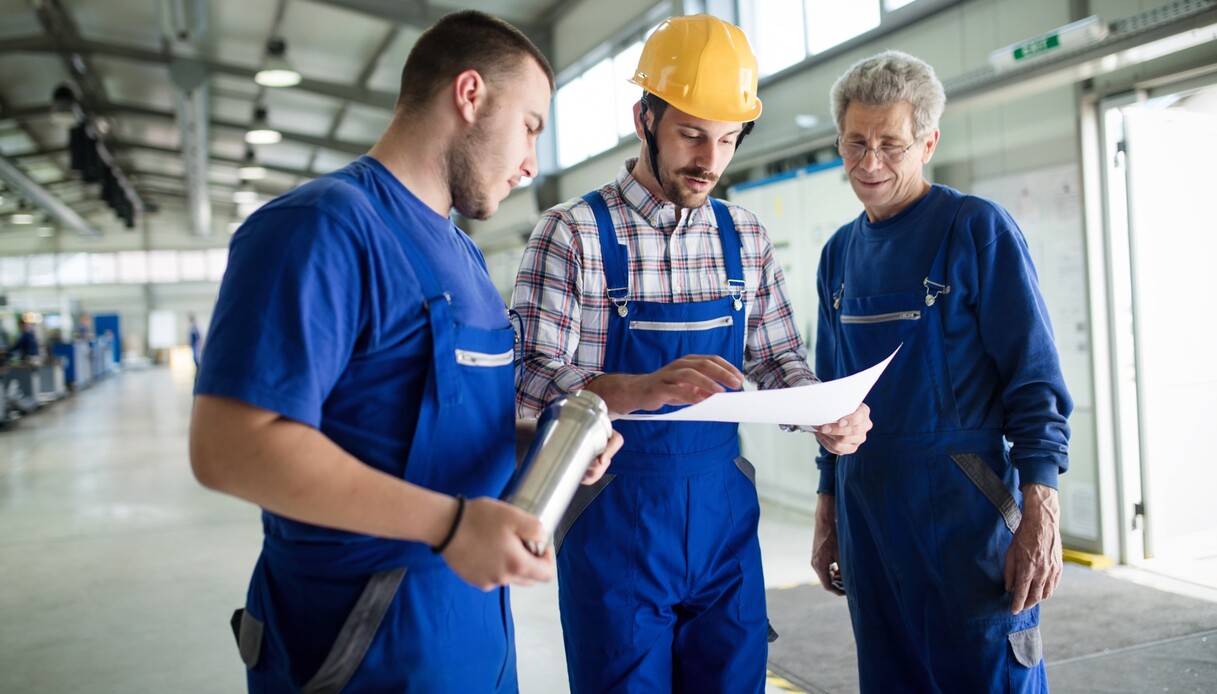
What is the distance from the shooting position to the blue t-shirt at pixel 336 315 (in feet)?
3.38

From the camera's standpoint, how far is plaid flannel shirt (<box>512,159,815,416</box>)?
1.79 meters

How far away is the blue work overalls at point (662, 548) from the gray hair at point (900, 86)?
64 centimetres

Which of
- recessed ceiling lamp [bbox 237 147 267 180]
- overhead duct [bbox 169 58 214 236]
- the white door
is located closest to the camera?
the white door

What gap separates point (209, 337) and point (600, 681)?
3.58ft

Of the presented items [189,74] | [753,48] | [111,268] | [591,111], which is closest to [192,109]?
[189,74]

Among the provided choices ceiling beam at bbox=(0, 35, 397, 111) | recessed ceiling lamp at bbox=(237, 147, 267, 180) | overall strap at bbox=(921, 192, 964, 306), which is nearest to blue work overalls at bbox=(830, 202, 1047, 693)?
overall strap at bbox=(921, 192, 964, 306)

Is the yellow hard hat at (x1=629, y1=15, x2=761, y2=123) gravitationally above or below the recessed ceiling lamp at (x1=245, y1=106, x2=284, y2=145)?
below

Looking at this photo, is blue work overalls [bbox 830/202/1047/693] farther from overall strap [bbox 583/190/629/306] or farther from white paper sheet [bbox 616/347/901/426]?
overall strap [bbox 583/190/629/306]

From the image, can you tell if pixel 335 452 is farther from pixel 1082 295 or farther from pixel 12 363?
pixel 12 363

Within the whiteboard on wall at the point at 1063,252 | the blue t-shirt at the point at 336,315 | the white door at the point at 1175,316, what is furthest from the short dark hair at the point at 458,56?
the white door at the point at 1175,316

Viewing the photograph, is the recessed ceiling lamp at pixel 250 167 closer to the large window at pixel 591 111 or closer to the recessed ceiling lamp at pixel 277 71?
the recessed ceiling lamp at pixel 277 71

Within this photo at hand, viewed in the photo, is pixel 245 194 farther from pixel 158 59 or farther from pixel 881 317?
pixel 881 317

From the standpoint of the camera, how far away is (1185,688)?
3166 millimetres

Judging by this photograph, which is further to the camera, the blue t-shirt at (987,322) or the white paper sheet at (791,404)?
the blue t-shirt at (987,322)
